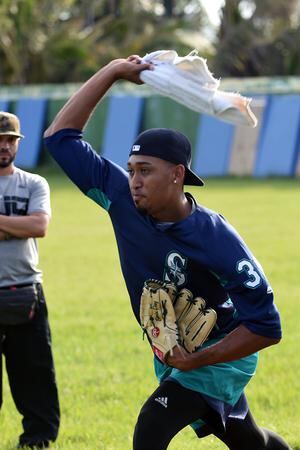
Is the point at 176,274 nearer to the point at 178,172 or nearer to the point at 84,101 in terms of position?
the point at 178,172

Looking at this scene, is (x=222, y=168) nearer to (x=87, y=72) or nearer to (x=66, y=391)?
(x=87, y=72)

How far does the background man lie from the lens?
6.52 m

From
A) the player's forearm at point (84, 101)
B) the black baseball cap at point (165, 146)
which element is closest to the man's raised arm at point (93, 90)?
the player's forearm at point (84, 101)

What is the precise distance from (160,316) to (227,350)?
1.13 ft

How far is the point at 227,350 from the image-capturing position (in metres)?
4.59

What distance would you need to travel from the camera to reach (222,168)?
3209cm

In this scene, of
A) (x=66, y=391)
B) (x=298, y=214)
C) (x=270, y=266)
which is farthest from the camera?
(x=298, y=214)

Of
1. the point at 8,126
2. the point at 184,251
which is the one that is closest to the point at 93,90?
the point at 184,251

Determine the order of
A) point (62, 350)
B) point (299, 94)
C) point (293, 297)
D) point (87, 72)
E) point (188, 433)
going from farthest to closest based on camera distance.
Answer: point (87, 72), point (299, 94), point (293, 297), point (62, 350), point (188, 433)

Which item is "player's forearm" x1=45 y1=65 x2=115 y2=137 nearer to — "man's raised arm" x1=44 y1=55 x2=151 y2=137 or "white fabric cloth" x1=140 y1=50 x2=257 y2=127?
"man's raised arm" x1=44 y1=55 x2=151 y2=137

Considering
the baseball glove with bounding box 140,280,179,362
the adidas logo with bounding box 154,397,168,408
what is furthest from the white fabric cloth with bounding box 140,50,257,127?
the adidas logo with bounding box 154,397,168,408

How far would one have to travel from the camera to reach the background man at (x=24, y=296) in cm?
652

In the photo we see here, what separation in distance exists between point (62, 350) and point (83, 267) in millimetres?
5731

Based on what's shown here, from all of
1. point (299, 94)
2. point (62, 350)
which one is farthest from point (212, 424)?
point (299, 94)
